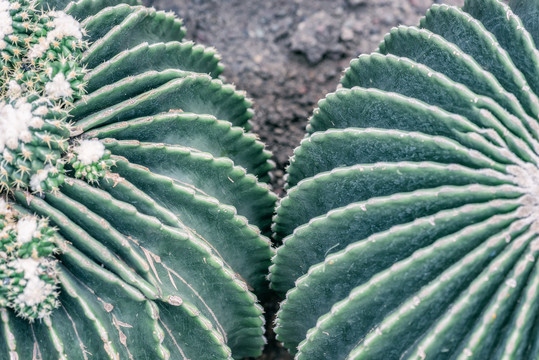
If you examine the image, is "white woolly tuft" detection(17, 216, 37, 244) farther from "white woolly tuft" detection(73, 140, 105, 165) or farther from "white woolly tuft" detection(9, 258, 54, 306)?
"white woolly tuft" detection(73, 140, 105, 165)

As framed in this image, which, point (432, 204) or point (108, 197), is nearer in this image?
point (432, 204)

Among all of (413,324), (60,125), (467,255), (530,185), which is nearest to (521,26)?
(530,185)

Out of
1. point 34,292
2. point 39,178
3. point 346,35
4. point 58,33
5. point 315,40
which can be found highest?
point 346,35

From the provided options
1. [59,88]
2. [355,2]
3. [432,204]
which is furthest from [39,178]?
[355,2]

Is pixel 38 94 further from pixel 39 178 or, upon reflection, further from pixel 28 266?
pixel 28 266

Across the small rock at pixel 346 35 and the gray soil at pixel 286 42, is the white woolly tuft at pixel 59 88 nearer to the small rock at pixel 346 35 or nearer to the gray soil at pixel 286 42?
the gray soil at pixel 286 42

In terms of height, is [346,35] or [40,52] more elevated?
[346,35]
